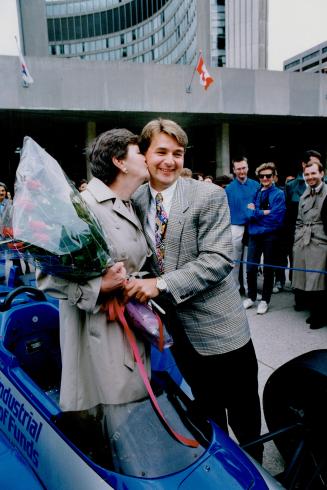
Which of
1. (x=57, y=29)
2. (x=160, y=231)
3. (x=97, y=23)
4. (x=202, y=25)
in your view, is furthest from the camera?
(x=97, y=23)

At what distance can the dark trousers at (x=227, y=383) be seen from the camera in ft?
6.07

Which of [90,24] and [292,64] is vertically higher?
[292,64]

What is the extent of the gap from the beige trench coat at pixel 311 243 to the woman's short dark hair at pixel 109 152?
3276mm

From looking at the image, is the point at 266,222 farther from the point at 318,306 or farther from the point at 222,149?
the point at 222,149

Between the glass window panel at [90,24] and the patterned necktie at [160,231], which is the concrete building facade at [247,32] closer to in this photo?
the glass window panel at [90,24]

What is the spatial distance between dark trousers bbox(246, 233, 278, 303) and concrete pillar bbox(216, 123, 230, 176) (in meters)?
16.2

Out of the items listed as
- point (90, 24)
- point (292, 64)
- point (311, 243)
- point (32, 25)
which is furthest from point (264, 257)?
point (292, 64)

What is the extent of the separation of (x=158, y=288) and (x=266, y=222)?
12.3 feet

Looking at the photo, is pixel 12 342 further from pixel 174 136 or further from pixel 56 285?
pixel 174 136

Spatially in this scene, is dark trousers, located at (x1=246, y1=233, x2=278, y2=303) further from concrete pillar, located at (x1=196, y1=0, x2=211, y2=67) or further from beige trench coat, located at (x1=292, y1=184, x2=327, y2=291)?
concrete pillar, located at (x1=196, y1=0, x2=211, y2=67)

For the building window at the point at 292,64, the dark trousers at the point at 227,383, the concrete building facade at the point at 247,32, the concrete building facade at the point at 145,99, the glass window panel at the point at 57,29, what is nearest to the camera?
the dark trousers at the point at 227,383

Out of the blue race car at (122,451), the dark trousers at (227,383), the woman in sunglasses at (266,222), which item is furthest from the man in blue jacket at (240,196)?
the blue race car at (122,451)

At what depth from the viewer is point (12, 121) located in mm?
17562

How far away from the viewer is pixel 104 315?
1.44m
